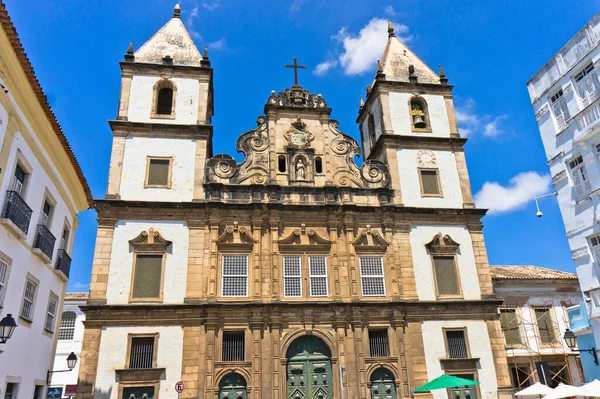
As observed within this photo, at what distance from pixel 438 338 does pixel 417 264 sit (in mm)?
3242

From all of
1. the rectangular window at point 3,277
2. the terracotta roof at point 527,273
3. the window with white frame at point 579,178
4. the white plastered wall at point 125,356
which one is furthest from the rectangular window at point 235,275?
the window with white frame at point 579,178

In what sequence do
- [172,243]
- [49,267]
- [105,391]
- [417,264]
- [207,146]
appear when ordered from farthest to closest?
1. [207,146]
2. [417,264]
3. [172,243]
4. [105,391]
5. [49,267]

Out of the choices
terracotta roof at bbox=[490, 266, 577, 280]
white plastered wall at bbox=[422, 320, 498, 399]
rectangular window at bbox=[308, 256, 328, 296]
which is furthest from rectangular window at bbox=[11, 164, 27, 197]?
terracotta roof at bbox=[490, 266, 577, 280]

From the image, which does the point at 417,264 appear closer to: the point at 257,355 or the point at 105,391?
the point at 257,355

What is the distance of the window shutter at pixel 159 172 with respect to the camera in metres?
21.3

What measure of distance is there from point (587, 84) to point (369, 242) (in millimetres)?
10685

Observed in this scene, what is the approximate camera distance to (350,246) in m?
21.2

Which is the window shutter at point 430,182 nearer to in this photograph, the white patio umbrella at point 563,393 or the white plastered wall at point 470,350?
the white plastered wall at point 470,350

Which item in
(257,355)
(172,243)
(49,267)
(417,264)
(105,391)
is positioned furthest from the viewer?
(417,264)

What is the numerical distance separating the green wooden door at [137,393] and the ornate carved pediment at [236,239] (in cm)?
618

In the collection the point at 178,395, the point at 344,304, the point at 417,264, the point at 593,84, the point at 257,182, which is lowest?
the point at 178,395

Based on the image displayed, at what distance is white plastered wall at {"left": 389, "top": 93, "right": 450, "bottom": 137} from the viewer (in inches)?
968

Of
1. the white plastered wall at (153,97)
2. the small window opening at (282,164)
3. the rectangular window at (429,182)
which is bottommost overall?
the rectangular window at (429,182)

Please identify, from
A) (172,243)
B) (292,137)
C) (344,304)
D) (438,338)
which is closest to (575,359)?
(438,338)
